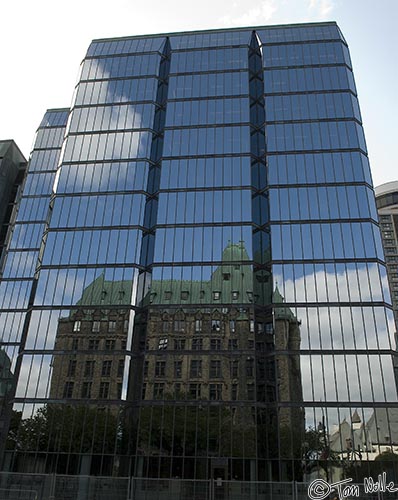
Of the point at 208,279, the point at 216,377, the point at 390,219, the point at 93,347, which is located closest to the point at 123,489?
the point at 216,377

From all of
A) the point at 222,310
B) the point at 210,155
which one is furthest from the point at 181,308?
the point at 210,155

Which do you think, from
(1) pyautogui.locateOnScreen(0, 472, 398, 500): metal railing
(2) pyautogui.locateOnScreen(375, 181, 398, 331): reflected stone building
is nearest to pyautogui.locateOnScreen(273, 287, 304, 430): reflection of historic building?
(1) pyautogui.locateOnScreen(0, 472, 398, 500): metal railing

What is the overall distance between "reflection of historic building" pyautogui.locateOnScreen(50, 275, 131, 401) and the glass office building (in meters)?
0.16

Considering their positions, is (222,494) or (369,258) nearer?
(222,494)

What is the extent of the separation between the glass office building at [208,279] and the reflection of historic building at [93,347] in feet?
0.52

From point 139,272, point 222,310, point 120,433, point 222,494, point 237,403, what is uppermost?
point 139,272

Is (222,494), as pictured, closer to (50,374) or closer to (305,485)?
(305,485)

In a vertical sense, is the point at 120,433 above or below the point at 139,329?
below

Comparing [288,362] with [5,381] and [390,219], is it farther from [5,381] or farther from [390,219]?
[390,219]

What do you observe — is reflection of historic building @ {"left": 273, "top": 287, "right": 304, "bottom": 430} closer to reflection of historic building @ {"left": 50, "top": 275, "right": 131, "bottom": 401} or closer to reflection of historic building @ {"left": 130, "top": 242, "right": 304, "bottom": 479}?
reflection of historic building @ {"left": 130, "top": 242, "right": 304, "bottom": 479}

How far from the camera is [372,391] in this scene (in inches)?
1610

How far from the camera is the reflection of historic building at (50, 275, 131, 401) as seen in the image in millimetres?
44031

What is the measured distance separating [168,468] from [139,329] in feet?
46.4

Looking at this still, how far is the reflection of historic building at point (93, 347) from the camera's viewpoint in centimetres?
4403
